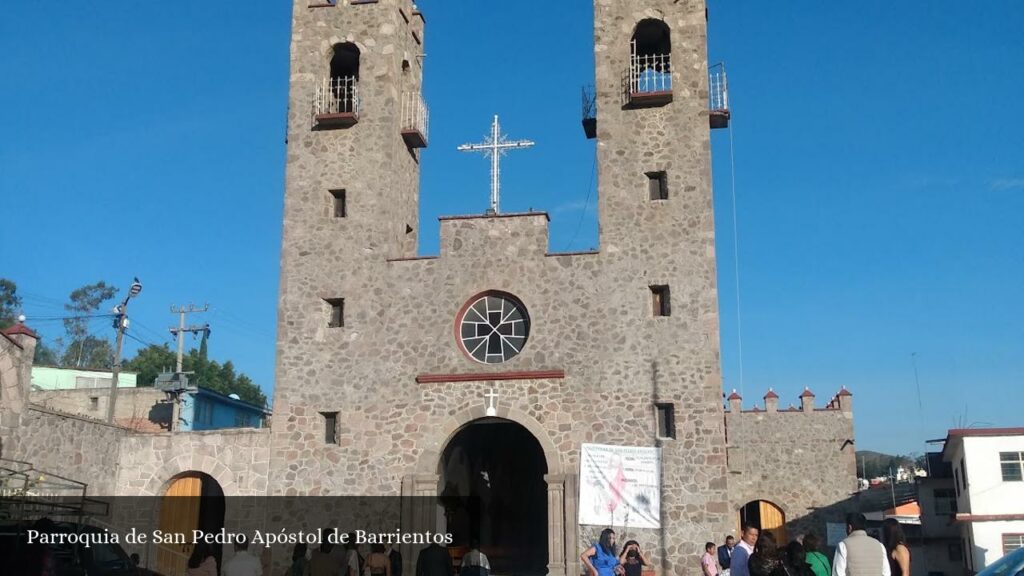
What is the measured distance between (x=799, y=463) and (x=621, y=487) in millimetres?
17629

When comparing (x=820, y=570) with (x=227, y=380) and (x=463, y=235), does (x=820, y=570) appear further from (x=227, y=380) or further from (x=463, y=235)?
(x=227, y=380)

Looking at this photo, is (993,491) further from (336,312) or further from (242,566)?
(242,566)

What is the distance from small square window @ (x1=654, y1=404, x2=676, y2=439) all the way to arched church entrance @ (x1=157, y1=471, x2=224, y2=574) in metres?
10.9

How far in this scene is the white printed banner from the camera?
23188 mm

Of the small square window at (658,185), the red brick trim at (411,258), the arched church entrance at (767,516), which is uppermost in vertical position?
the small square window at (658,185)

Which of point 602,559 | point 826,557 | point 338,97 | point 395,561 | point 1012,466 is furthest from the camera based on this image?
point 1012,466

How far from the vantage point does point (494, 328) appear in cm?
2508

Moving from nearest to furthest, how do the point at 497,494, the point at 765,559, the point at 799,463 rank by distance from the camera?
the point at 765,559, the point at 497,494, the point at 799,463

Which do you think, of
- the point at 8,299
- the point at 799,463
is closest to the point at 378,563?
the point at 799,463

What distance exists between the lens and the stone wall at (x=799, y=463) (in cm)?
3853

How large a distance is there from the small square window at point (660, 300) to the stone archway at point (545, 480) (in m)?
3.74

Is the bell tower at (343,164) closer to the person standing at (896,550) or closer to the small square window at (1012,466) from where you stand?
the person standing at (896,550)

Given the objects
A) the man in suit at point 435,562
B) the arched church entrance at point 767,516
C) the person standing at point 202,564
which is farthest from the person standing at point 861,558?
the arched church entrance at point 767,516

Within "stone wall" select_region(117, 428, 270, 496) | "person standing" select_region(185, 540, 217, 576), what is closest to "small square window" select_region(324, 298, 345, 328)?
"stone wall" select_region(117, 428, 270, 496)
